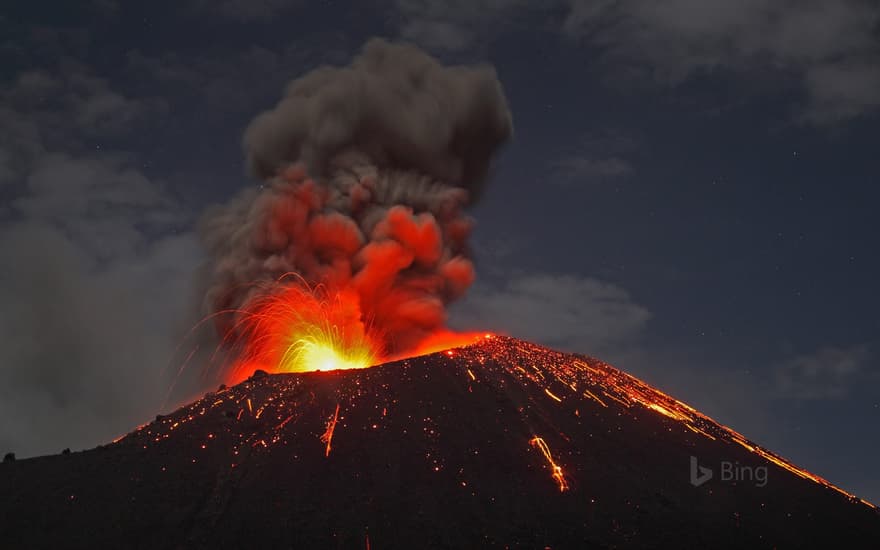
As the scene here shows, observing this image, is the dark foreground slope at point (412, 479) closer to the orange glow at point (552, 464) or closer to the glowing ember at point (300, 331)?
the orange glow at point (552, 464)

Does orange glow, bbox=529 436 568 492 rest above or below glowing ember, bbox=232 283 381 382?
below

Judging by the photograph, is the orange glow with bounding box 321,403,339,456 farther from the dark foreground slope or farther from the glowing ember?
the glowing ember

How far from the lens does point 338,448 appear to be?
27031 mm

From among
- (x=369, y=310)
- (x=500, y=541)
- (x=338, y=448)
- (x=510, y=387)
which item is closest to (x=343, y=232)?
(x=369, y=310)

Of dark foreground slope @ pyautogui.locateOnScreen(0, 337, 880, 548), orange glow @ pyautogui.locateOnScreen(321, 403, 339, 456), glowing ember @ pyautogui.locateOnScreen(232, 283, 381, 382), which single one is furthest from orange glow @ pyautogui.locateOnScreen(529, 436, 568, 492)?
glowing ember @ pyautogui.locateOnScreen(232, 283, 381, 382)

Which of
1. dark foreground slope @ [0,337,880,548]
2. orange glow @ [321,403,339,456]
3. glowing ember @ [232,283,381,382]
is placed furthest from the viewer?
glowing ember @ [232,283,381,382]

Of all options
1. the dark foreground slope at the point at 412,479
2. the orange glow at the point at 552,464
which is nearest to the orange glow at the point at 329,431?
the dark foreground slope at the point at 412,479

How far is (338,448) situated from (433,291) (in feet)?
63.5

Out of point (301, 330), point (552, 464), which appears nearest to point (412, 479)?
point (552, 464)

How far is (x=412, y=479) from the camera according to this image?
83.4ft

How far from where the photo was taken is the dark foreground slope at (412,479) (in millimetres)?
22703

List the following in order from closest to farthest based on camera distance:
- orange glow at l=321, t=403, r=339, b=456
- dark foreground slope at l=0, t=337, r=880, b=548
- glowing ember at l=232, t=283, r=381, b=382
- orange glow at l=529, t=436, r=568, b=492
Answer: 1. dark foreground slope at l=0, t=337, r=880, b=548
2. orange glow at l=529, t=436, r=568, b=492
3. orange glow at l=321, t=403, r=339, b=456
4. glowing ember at l=232, t=283, r=381, b=382

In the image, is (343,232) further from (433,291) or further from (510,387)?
(510,387)

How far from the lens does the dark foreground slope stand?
22.7 metres
